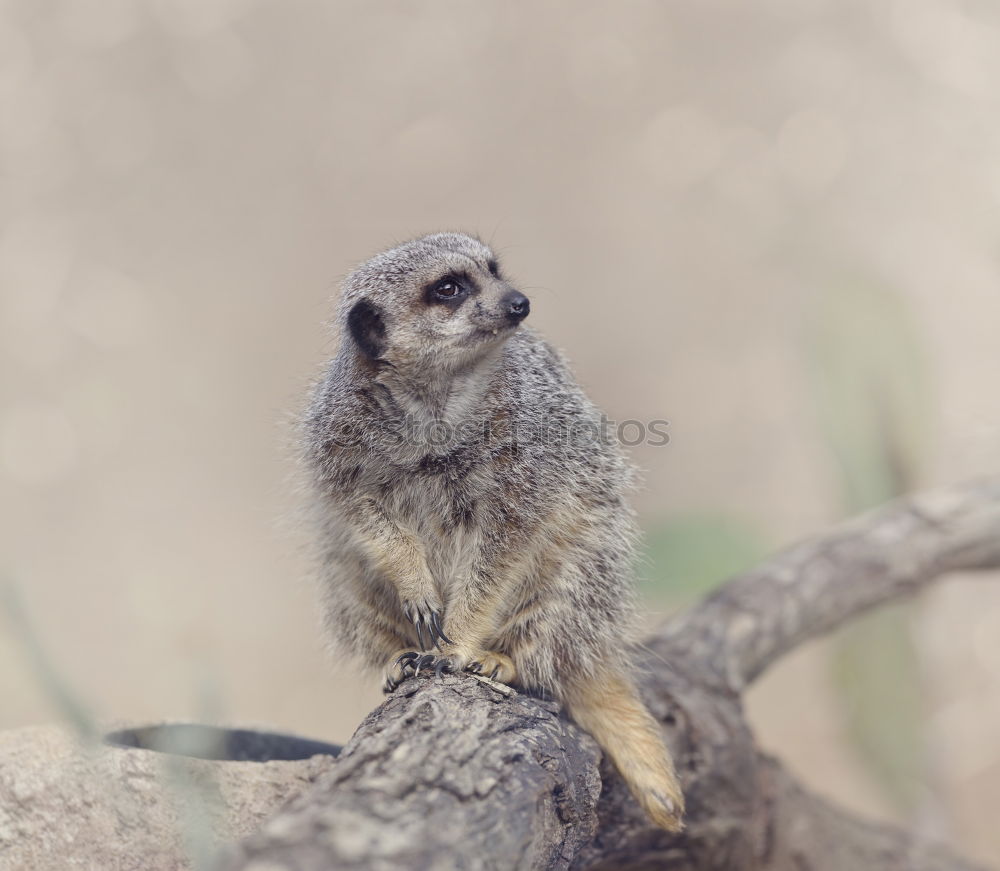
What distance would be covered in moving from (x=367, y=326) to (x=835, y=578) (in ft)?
4.75

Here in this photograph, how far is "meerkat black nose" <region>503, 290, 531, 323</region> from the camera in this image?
1.85 metres

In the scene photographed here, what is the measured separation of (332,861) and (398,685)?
0.81 m

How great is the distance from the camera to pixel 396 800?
112cm

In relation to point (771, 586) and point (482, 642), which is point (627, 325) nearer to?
point (771, 586)

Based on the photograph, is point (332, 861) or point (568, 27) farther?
point (568, 27)

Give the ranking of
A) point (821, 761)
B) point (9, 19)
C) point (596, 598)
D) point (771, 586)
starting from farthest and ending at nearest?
point (9, 19) → point (821, 761) → point (771, 586) → point (596, 598)

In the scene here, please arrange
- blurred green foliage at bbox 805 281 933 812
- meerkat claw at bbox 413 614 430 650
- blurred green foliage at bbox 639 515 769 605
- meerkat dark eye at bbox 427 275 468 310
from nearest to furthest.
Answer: meerkat claw at bbox 413 614 430 650, meerkat dark eye at bbox 427 275 468 310, blurred green foliage at bbox 805 281 933 812, blurred green foliage at bbox 639 515 769 605

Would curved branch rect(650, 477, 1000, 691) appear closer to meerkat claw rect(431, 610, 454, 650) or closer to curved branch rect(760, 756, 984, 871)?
curved branch rect(760, 756, 984, 871)

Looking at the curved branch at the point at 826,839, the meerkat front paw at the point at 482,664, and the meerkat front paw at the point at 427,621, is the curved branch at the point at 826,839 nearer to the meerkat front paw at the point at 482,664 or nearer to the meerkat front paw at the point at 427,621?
the meerkat front paw at the point at 482,664

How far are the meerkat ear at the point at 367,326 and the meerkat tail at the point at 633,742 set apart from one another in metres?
0.77

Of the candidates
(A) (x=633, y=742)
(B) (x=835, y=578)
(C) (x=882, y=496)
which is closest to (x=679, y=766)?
(A) (x=633, y=742)

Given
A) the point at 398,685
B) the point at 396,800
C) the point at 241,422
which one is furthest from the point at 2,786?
the point at 241,422

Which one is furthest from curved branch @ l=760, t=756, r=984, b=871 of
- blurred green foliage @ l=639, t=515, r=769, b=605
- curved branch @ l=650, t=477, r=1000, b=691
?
blurred green foliage @ l=639, t=515, r=769, b=605

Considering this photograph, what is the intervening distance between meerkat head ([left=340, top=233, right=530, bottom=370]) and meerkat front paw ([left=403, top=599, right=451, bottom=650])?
474 millimetres
